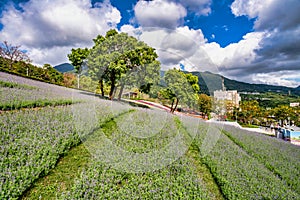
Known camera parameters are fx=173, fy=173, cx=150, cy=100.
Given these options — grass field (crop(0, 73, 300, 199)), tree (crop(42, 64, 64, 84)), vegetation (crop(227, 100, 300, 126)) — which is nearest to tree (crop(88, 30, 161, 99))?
grass field (crop(0, 73, 300, 199))

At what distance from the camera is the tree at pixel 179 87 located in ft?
16.2

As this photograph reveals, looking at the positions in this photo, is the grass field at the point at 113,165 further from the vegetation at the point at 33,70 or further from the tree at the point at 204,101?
the vegetation at the point at 33,70

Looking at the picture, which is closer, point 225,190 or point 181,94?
point 225,190

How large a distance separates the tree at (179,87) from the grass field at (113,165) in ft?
4.63

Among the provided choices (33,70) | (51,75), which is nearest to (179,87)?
(33,70)

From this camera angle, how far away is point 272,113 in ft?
186

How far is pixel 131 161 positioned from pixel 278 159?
5732 millimetres

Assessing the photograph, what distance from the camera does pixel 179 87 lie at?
5.19 meters

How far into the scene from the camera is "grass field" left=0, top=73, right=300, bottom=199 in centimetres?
308

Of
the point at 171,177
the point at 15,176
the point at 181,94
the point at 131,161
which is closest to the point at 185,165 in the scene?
the point at 171,177

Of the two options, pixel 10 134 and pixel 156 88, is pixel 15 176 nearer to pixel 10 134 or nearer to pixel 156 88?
pixel 10 134

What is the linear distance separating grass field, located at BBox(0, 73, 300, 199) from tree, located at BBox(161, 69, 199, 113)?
4.63 feet

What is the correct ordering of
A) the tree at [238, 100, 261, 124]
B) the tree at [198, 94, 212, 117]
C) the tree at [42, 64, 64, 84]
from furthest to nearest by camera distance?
the tree at [238, 100, 261, 124], the tree at [42, 64, 64, 84], the tree at [198, 94, 212, 117]

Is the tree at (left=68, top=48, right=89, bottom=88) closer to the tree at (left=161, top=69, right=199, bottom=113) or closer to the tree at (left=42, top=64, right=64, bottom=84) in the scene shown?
the tree at (left=161, top=69, right=199, bottom=113)
